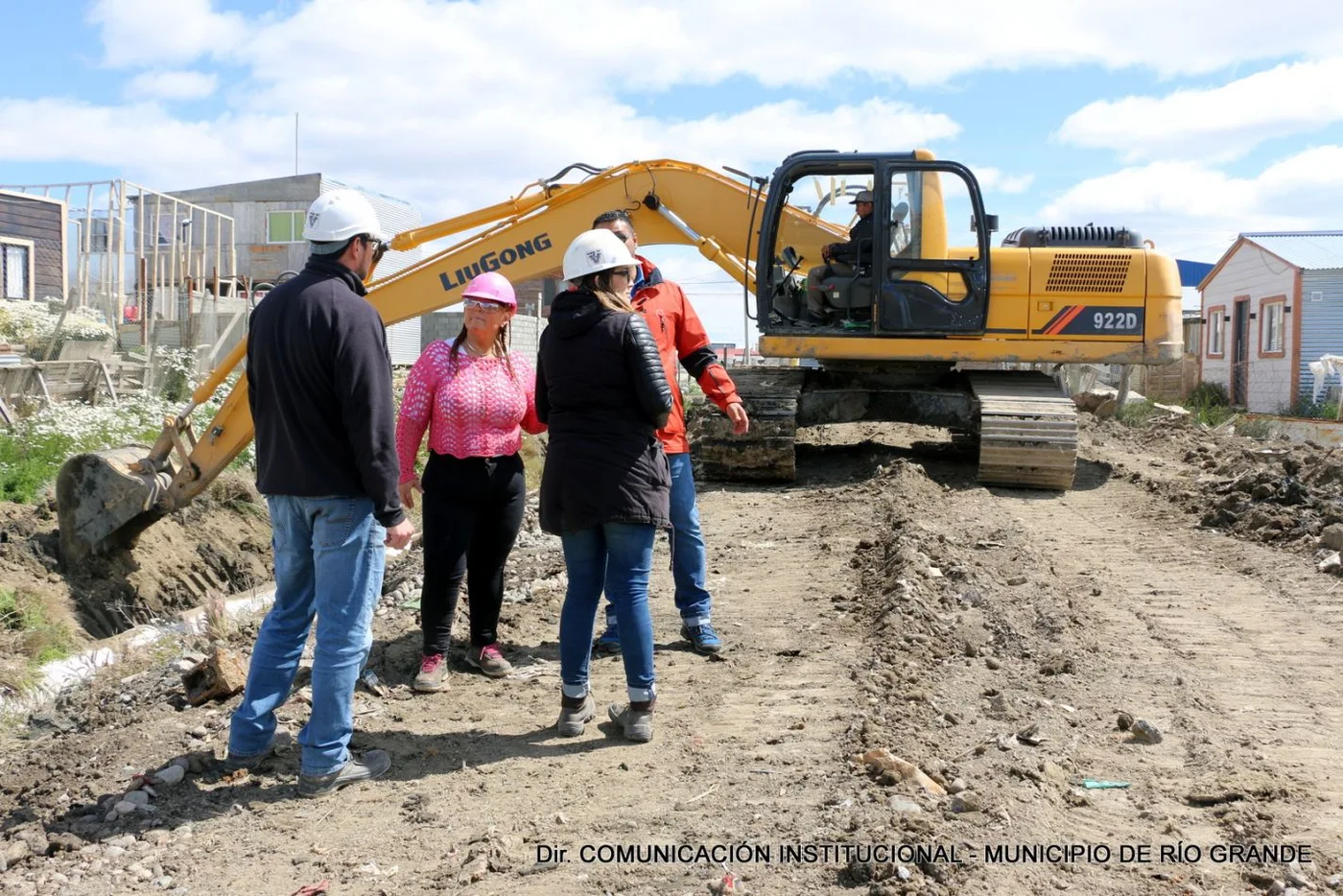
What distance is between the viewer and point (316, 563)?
4090 mm

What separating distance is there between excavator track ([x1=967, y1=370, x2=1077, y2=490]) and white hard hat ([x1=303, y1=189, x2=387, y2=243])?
713 centimetres

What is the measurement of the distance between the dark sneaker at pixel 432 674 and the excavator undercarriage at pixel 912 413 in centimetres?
555

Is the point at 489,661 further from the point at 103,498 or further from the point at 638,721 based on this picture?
the point at 103,498

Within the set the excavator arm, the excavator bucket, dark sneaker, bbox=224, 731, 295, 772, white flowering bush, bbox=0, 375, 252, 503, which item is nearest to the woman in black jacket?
dark sneaker, bbox=224, 731, 295, 772

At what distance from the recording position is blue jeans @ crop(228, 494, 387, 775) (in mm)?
4078

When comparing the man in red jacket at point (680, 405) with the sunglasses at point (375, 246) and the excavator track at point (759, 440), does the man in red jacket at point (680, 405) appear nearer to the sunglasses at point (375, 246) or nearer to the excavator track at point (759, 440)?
the sunglasses at point (375, 246)

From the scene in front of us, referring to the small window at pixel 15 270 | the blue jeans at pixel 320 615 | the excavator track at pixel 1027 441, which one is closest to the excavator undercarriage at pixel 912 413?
the excavator track at pixel 1027 441

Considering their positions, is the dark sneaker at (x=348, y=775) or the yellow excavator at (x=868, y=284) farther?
the yellow excavator at (x=868, y=284)

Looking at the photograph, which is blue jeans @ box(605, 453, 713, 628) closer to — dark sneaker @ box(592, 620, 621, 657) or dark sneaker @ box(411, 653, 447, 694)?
dark sneaker @ box(592, 620, 621, 657)

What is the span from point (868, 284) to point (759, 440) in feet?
5.44

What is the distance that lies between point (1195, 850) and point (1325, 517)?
19.3 ft

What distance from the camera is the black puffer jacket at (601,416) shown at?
4422 millimetres

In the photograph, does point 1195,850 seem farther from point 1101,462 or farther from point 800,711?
point 1101,462

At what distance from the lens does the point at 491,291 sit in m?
5.09
